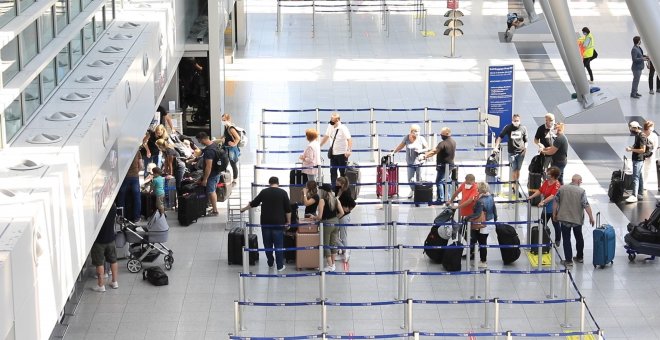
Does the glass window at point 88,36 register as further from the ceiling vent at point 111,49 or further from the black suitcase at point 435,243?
the black suitcase at point 435,243

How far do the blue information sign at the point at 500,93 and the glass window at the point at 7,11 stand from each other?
50.8 feet

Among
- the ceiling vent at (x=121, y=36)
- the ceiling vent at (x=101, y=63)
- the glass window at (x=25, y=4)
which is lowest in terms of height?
the ceiling vent at (x=101, y=63)

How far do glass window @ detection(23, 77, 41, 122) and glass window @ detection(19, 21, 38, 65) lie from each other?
0.35 m

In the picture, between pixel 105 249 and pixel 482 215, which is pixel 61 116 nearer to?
pixel 105 249

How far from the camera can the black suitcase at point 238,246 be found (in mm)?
18700

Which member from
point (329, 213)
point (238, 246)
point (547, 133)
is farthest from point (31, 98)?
point (547, 133)

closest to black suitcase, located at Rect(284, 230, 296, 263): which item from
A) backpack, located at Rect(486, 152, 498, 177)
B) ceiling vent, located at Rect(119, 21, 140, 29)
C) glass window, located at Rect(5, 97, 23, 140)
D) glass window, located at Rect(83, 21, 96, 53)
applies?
ceiling vent, located at Rect(119, 21, 140, 29)

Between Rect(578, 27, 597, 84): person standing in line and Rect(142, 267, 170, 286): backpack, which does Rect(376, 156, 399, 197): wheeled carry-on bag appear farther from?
Rect(578, 27, 597, 84): person standing in line

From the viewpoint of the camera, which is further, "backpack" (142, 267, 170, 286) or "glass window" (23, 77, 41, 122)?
"backpack" (142, 267, 170, 286)

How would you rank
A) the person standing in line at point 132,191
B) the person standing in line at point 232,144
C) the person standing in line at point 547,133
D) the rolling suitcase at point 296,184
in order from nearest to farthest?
the person standing in line at point 132,191
the rolling suitcase at point 296,184
the person standing in line at point 547,133
the person standing in line at point 232,144

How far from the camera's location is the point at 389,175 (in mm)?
22562

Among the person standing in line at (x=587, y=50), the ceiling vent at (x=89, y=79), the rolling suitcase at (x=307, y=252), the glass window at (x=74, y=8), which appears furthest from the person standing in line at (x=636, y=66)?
the ceiling vent at (x=89, y=79)

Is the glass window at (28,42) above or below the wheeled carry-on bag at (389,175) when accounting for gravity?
above

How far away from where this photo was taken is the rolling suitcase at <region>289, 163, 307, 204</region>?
70.6ft
